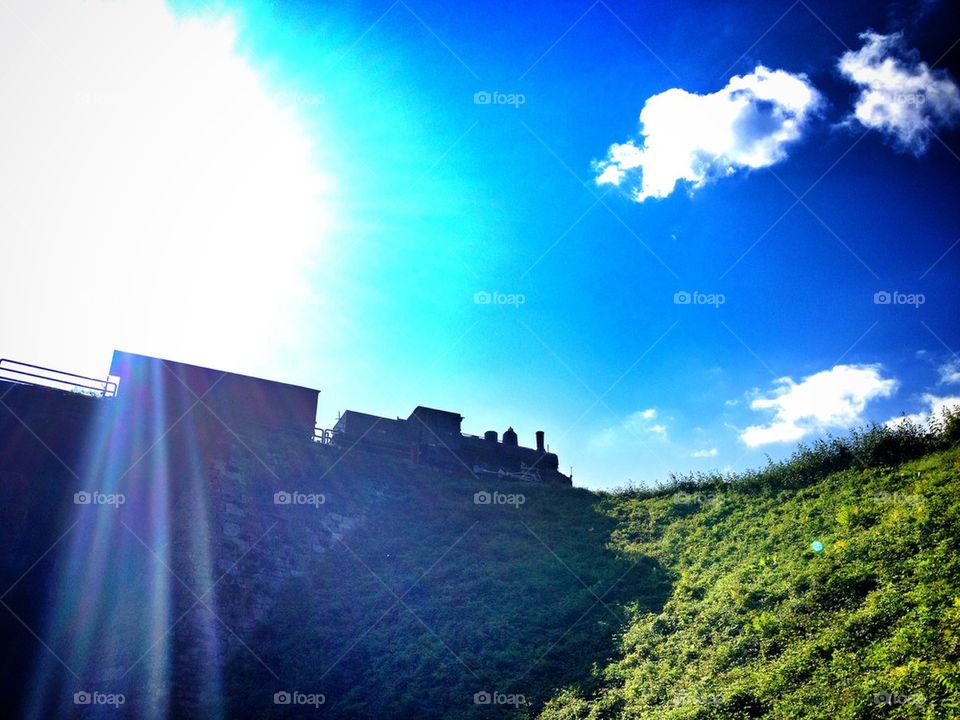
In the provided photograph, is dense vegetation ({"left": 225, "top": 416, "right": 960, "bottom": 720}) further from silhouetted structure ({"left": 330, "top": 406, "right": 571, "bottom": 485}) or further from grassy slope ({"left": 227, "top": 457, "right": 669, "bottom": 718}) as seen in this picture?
silhouetted structure ({"left": 330, "top": 406, "right": 571, "bottom": 485})

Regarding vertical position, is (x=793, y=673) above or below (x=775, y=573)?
below

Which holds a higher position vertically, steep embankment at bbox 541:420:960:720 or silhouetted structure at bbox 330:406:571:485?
silhouetted structure at bbox 330:406:571:485

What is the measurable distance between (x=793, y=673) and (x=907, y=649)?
203 cm

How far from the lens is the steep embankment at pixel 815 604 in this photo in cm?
1027

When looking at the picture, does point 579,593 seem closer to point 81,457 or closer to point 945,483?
point 945,483

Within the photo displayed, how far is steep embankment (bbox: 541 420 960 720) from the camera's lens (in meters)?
10.3

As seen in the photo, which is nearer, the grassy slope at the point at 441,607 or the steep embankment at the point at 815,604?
the steep embankment at the point at 815,604

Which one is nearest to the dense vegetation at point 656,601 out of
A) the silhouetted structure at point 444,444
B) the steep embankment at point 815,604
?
the steep embankment at point 815,604

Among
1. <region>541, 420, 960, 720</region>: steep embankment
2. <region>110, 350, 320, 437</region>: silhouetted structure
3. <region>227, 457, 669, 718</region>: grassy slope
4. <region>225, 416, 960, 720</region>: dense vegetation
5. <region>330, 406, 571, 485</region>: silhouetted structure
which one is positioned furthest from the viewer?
<region>330, 406, 571, 485</region>: silhouetted structure

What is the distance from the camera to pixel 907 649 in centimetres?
1023

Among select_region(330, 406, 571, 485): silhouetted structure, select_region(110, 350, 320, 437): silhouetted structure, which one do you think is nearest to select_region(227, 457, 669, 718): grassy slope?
select_region(330, 406, 571, 485): silhouetted structure

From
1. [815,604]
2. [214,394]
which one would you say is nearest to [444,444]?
[214,394]

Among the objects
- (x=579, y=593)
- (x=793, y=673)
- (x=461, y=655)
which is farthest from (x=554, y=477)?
(x=793, y=673)

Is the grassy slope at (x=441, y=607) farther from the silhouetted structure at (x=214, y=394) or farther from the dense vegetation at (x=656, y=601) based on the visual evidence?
the silhouetted structure at (x=214, y=394)
